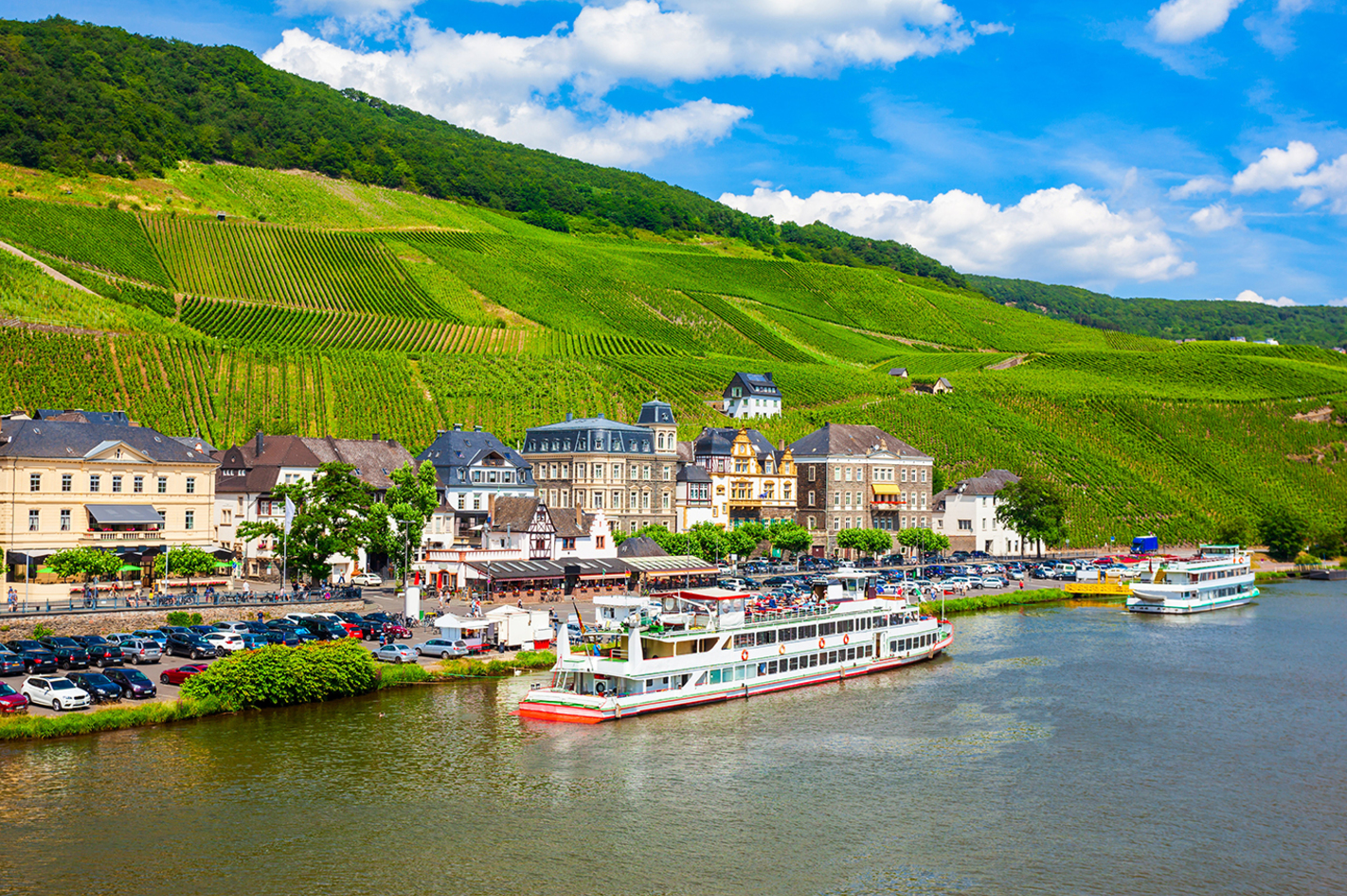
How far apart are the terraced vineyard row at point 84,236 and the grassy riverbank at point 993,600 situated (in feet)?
348

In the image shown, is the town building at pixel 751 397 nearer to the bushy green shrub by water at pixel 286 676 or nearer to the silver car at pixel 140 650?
the silver car at pixel 140 650

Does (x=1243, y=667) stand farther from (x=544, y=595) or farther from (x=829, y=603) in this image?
(x=544, y=595)

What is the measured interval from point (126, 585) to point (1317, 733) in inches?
2369

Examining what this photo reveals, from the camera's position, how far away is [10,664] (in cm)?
4775

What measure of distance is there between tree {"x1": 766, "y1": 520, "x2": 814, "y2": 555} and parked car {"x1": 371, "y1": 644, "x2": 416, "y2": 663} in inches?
2133

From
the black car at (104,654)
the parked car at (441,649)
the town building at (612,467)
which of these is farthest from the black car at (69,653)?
the town building at (612,467)

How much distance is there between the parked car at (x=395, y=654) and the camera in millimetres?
55188

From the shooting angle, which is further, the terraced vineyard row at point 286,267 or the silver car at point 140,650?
the terraced vineyard row at point 286,267

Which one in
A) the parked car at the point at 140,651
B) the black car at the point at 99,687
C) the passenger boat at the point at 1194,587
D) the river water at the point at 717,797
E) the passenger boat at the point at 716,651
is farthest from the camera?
the passenger boat at the point at 1194,587

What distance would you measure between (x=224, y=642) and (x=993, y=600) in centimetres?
5510

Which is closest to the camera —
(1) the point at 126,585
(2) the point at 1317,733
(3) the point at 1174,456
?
(2) the point at 1317,733

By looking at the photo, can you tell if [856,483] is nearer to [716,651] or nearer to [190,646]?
[716,651]

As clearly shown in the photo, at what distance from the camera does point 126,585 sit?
68.4 metres

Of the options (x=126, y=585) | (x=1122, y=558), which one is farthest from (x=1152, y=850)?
(x=1122, y=558)
